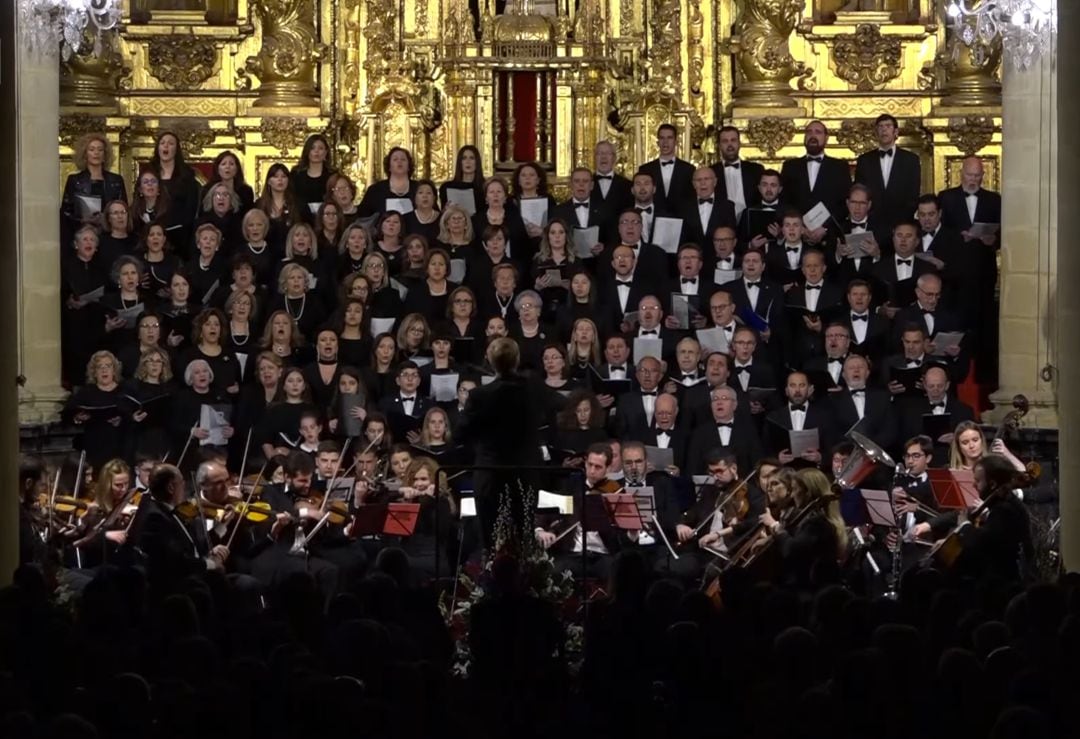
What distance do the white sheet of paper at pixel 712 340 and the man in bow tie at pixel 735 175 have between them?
4.44 feet

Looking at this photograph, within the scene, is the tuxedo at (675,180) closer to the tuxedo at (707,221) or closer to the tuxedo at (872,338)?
the tuxedo at (707,221)

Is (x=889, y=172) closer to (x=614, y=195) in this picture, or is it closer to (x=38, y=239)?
(x=614, y=195)

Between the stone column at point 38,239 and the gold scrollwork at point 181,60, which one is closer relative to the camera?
the stone column at point 38,239

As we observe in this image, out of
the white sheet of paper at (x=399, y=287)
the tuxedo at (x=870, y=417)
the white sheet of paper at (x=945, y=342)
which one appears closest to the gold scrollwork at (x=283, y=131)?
the white sheet of paper at (x=399, y=287)

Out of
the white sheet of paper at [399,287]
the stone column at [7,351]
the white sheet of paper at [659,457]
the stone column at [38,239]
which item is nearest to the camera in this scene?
the stone column at [7,351]

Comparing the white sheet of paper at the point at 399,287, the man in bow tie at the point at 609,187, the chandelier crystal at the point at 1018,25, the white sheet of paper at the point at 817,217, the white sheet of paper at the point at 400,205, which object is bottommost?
the white sheet of paper at the point at 399,287

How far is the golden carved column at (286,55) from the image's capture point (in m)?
18.1

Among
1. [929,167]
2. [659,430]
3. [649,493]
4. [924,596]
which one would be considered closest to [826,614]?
[924,596]

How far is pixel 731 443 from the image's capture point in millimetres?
13719

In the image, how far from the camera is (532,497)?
11.5 m

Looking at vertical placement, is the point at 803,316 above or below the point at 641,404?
above

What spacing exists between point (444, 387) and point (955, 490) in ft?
10.8

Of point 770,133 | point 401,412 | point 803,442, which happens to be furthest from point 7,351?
point 770,133

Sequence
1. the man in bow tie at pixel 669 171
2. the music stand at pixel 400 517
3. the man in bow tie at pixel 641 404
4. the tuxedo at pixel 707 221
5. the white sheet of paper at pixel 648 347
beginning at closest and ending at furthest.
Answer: the music stand at pixel 400 517 < the man in bow tie at pixel 641 404 < the white sheet of paper at pixel 648 347 < the tuxedo at pixel 707 221 < the man in bow tie at pixel 669 171
